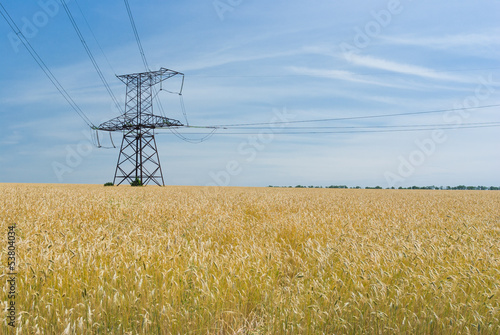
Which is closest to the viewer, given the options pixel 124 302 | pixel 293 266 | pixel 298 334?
pixel 298 334

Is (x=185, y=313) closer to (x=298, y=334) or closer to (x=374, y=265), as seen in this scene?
(x=298, y=334)

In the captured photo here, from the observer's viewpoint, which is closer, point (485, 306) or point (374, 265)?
point (485, 306)

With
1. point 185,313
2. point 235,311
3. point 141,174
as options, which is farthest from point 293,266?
point 141,174

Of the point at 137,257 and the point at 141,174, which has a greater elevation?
the point at 141,174

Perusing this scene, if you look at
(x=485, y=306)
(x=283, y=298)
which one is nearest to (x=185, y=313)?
(x=283, y=298)

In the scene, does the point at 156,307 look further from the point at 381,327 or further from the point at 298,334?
the point at 381,327

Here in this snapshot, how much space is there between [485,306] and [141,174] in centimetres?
4364

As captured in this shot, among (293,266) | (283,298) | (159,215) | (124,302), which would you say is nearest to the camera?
(124,302)

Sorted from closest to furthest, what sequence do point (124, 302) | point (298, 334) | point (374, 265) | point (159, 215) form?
point (298, 334) → point (124, 302) → point (374, 265) → point (159, 215)

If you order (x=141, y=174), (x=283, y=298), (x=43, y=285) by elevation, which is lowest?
(x=283, y=298)

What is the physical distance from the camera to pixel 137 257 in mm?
4195

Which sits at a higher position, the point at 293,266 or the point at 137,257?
the point at 137,257

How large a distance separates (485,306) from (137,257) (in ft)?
13.0

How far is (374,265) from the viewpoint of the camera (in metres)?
4.19
